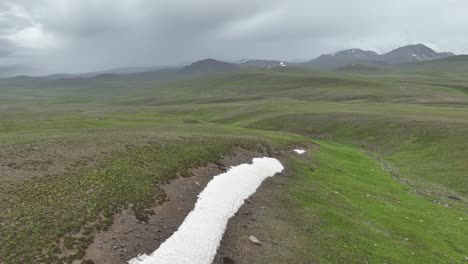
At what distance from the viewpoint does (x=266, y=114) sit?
458 ft

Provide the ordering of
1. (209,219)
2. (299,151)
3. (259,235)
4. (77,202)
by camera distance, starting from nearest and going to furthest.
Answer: (77,202) < (259,235) < (209,219) < (299,151)

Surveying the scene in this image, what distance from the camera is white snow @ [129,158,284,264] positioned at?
947 inches

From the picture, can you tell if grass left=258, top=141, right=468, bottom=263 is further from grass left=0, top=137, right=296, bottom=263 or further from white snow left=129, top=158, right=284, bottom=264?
grass left=0, top=137, right=296, bottom=263

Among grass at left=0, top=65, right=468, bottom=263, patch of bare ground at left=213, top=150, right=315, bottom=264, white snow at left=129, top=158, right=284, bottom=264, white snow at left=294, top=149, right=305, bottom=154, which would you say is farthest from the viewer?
white snow at left=294, top=149, right=305, bottom=154

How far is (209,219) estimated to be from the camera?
30.2m

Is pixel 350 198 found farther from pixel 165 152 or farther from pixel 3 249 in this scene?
pixel 3 249

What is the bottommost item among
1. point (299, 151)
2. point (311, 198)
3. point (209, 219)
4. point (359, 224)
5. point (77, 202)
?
point (299, 151)

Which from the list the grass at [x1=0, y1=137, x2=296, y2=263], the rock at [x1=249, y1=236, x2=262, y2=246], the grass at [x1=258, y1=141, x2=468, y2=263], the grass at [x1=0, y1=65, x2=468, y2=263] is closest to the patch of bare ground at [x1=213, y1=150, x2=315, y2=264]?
the rock at [x1=249, y1=236, x2=262, y2=246]

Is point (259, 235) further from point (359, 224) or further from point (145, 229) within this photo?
point (359, 224)

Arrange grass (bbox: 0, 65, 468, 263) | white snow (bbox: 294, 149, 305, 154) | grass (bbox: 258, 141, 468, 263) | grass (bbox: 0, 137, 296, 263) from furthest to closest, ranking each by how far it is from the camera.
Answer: white snow (bbox: 294, 149, 305, 154), grass (bbox: 258, 141, 468, 263), grass (bbox: 0, 65, 468, 263), grass (bbox: 0, 137, 296, 263)

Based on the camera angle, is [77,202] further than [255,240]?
No

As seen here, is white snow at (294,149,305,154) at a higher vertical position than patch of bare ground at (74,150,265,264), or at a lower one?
lower

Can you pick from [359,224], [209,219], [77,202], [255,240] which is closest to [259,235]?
[255,240]

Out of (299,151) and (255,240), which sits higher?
(255,240)
